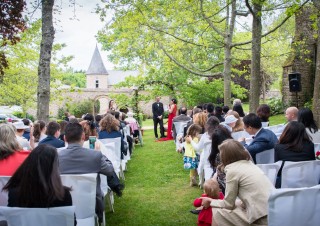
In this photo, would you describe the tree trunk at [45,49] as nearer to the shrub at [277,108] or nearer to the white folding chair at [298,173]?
the white folding chair at [298,173]

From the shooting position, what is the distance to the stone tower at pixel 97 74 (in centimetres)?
6881

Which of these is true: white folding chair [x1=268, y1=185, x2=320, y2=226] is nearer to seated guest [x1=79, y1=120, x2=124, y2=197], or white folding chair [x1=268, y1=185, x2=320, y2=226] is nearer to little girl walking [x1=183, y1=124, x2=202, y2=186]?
seated guest [x1=79, y1=120, x2=124, y2=197]

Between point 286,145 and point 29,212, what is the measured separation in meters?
3.06

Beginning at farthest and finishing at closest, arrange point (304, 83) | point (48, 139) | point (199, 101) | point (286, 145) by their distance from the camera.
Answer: point (304, 83), point (199, 101), point (48, 139), point (286, 145)

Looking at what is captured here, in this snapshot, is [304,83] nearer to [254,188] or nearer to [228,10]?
[228,10]

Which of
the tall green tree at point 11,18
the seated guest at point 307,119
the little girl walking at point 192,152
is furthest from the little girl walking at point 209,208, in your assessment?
the tall green tree at point 11,18

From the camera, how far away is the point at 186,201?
664 cm

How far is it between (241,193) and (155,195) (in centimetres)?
358

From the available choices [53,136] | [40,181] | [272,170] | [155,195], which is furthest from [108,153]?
[40,181]

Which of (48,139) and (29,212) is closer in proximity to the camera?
(29,212)

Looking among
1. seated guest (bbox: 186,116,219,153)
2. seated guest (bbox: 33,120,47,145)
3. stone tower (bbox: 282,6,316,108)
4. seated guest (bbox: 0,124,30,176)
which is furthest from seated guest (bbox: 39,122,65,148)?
stone tower (bbox: 282,6,316,108)

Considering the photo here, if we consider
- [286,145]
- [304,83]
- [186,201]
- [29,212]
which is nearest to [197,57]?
[304,83]

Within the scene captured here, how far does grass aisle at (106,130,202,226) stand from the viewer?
→ 18.9 feet

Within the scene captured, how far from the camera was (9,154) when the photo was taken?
4.13m
